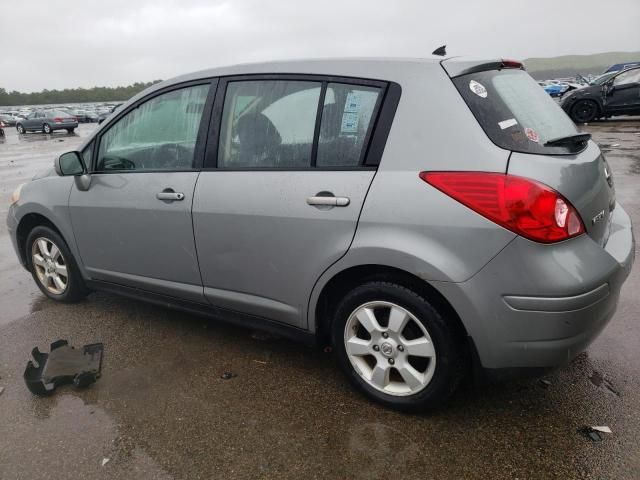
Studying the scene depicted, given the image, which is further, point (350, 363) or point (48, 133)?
point (48, 133)

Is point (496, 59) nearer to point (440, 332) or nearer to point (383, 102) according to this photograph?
point (383, 102)

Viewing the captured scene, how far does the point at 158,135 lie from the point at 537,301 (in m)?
2.41

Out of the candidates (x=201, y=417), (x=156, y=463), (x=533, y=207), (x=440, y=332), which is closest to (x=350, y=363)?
(x=440, y=332)

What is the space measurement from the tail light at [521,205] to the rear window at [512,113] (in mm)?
181

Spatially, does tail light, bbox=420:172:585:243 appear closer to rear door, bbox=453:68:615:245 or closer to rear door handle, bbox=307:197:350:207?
rear door, bbox=453:68:615:245

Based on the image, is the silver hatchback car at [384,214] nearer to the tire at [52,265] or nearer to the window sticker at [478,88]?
the window sticker at [478,88]

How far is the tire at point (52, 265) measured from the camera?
12.9 ft

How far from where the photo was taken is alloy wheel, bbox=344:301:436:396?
2.40 meters

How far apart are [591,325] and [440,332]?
0.62 metres

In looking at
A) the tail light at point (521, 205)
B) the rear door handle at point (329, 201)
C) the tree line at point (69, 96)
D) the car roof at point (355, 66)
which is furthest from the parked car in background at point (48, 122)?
the tree line at point (69, 96)

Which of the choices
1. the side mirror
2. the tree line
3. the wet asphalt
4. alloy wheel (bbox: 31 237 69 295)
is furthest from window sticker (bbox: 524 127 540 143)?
the tree line

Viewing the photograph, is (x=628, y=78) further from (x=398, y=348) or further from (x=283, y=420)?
(x=283, y=420)

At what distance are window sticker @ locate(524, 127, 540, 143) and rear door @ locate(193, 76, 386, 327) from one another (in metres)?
0.68

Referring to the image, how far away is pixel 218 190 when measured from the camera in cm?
286
